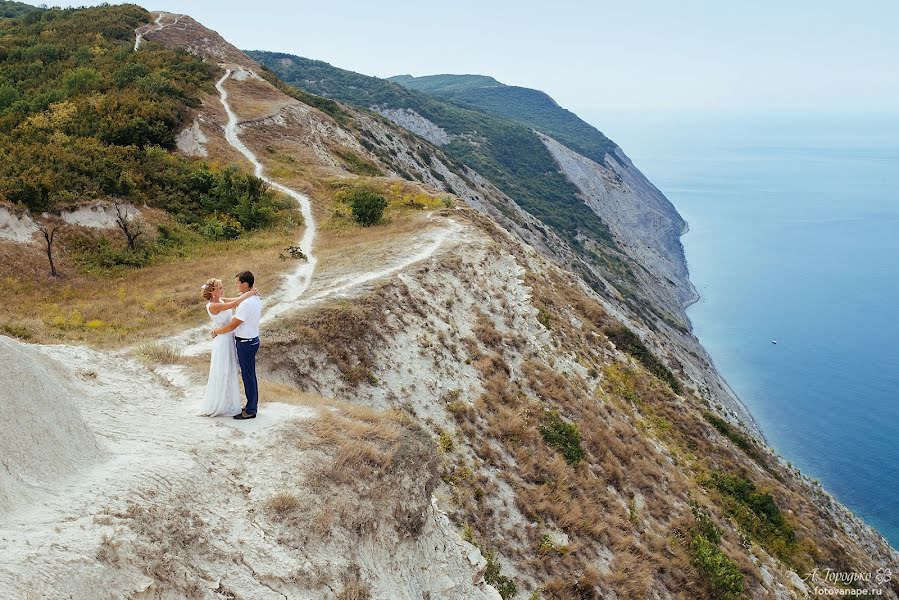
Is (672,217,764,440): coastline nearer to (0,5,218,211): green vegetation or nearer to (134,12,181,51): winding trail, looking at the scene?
(0,5,218,211): green vegetation

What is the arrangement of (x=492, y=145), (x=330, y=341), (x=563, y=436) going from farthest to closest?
(x=492, y=145), (x=563, y=436), (x=330, y=341)

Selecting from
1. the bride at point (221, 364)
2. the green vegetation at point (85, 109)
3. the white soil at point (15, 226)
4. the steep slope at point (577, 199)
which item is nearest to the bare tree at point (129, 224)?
the green vegetation at point (85, 109)

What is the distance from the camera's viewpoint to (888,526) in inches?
2112

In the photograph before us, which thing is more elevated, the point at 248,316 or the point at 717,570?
the point at 248,316

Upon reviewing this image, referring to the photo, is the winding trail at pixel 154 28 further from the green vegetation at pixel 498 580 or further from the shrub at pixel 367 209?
the green vegetation at pixel 498 580

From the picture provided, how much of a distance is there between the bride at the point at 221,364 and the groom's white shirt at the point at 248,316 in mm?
119

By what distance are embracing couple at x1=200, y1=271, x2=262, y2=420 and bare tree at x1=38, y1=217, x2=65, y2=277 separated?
14864 millimetres

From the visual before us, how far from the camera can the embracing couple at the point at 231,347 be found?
10.0 m

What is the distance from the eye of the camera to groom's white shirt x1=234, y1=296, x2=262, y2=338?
1001 cm

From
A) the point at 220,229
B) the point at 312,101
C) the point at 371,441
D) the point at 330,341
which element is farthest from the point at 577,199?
the point at 371,441

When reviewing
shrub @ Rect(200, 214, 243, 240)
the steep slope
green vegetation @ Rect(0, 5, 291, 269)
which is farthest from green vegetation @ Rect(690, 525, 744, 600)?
the steep slope

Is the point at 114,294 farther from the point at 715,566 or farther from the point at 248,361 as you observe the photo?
the point at 715,566

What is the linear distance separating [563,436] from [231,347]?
13.1 meters

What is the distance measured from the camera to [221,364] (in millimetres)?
10117
